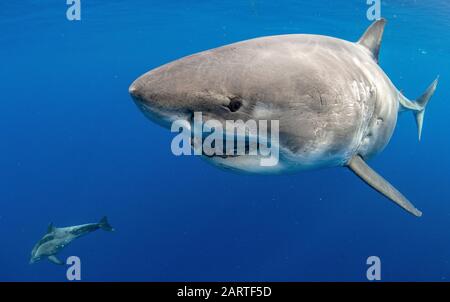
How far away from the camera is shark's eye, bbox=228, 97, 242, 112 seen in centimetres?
260

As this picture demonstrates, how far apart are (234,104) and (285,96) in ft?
1.50

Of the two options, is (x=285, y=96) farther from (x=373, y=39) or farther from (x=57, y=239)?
(x=57, y=239)

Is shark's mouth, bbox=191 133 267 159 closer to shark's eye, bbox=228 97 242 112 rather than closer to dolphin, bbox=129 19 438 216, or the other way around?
dolphin, bbox=129 19 438 216

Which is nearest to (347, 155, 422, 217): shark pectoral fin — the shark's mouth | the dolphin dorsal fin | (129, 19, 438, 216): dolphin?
(129, 19, 438, 216): dolphin

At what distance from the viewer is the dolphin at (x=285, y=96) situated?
100 inches

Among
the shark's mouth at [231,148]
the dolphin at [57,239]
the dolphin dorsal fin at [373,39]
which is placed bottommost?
the shark's mouth at [231,148]

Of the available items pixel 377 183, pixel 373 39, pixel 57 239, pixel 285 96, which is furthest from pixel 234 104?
pixel 57 239

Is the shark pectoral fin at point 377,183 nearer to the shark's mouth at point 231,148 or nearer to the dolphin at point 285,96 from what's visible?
the dolphin at point 285,96

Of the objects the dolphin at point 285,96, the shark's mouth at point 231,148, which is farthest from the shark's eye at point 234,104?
the shark's mouth at point 231,148

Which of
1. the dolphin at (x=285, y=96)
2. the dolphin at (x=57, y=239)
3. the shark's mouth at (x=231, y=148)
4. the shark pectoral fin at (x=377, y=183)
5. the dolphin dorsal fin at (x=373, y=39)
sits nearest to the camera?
the dolphin at (x=285, y=96)

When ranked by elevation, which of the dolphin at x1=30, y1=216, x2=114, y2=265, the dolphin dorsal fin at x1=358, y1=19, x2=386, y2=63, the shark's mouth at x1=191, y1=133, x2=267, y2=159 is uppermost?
the dolphin dorsal fin at x1=358, y1=19, x2=386, y2=63

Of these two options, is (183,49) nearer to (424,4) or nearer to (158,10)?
(158,10)

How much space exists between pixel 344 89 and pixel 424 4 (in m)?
21.9

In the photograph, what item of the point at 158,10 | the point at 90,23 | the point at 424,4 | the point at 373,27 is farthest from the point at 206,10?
the point at 373,27
